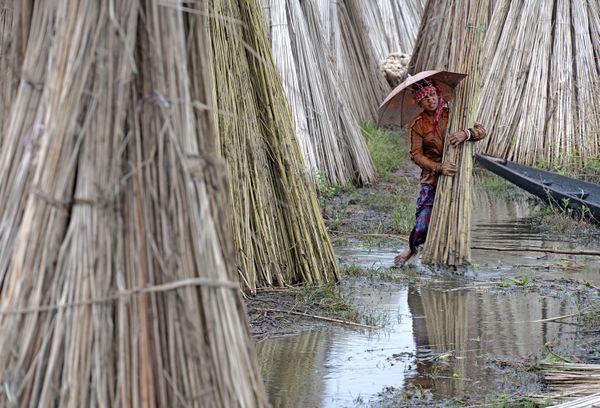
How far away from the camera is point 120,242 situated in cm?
259

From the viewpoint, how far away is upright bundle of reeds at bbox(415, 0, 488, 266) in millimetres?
6922

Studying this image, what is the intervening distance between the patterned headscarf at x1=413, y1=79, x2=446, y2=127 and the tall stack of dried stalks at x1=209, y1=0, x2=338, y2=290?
50.2 inches

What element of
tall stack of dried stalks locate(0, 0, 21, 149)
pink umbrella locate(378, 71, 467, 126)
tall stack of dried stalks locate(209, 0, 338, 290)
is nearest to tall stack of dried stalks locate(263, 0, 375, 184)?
pink umbrella locate(378, 71, 467, 126)

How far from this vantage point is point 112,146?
2604 millimetres

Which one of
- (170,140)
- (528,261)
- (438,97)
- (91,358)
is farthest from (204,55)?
(528,261)

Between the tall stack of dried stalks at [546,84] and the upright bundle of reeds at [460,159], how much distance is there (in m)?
4.60

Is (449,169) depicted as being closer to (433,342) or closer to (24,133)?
(433,342)

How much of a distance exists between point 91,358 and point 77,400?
0.34 ft

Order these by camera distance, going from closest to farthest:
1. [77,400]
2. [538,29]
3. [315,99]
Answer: [77,400], [315,99], [538,29]

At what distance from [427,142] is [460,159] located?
15.7 inches

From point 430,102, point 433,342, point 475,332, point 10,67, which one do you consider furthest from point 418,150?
point 10,67

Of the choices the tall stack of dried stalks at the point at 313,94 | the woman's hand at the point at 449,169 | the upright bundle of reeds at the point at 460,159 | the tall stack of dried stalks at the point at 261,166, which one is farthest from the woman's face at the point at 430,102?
the tall stack of dried stalks at the point at 313,94

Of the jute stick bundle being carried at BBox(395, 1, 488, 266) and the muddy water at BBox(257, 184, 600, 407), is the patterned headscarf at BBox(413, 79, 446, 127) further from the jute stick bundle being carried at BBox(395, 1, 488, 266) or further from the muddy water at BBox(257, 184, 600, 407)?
the muddy water at BBox(257, 184, 600, 407)

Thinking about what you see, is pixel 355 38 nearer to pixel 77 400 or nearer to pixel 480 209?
pixel 480 209
